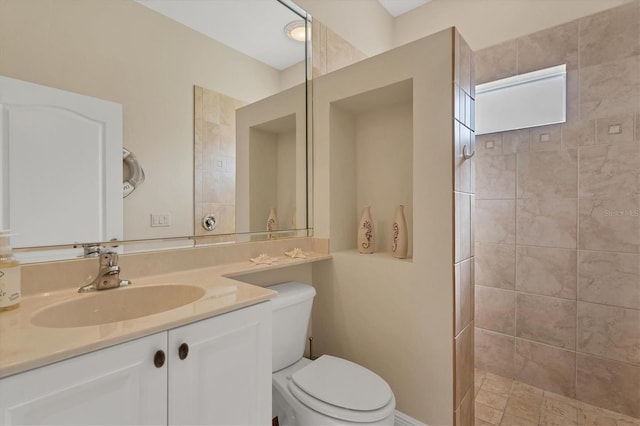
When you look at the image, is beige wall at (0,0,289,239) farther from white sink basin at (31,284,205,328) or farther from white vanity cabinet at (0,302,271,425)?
white vanity cabinet at (0,302,271,425)

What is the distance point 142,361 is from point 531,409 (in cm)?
213

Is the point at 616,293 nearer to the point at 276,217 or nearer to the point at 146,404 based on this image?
the point at 276,217

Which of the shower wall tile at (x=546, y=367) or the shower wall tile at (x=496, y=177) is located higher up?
the shower wall tile at (x=496, y=177)

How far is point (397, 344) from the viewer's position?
1.56 metres

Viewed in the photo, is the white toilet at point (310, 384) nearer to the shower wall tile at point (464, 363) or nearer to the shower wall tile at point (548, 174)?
the shower wall tile at point (464, 363)

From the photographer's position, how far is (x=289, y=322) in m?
1.47

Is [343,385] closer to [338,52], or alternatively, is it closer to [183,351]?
[183,351]

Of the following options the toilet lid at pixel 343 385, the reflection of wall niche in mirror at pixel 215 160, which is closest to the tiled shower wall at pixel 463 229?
the toilet lid at pixel 343 385

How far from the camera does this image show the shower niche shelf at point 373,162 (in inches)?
70.9

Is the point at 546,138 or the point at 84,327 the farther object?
the point at 546,138

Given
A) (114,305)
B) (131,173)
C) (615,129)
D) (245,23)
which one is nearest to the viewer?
(114,305)

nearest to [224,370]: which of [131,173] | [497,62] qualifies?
[131,173]

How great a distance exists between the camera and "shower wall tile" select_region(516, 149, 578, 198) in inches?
74.5

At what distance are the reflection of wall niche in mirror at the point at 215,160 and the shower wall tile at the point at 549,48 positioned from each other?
1.85 meters
